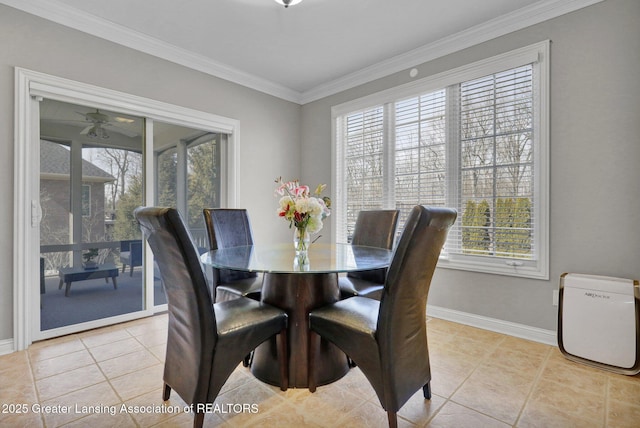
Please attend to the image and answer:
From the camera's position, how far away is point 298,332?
6.03 ft

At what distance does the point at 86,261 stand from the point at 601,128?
4.31 meters

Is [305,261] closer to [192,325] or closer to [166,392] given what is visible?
[192,325]

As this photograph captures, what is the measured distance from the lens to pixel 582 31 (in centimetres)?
234

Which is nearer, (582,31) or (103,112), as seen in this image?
(582,31)

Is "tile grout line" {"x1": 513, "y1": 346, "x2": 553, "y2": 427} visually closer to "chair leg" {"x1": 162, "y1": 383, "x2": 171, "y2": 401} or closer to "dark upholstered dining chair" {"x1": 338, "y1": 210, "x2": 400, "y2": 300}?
"dark upholstered dining chair" {"x1": 338, "y1": 210, "x2": 400, "y2": 300}

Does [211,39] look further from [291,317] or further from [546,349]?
[546,349]

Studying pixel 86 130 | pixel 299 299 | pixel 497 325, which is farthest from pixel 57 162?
pixel 497 325

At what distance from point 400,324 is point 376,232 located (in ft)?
4.53

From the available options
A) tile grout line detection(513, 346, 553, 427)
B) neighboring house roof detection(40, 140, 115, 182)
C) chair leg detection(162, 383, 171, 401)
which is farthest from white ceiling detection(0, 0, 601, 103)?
chair leg detection(162, 383, 171, 401)

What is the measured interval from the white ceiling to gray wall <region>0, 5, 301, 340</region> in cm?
13

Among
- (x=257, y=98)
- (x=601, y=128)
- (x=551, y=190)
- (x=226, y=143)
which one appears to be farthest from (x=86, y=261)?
(x=601, y=128)

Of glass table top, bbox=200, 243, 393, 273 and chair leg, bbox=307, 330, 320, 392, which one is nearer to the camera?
glass table top, bbox=200, 243, 393, 273

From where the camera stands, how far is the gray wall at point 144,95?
2.35 metres

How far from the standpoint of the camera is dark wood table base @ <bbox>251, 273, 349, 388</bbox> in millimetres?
1843
